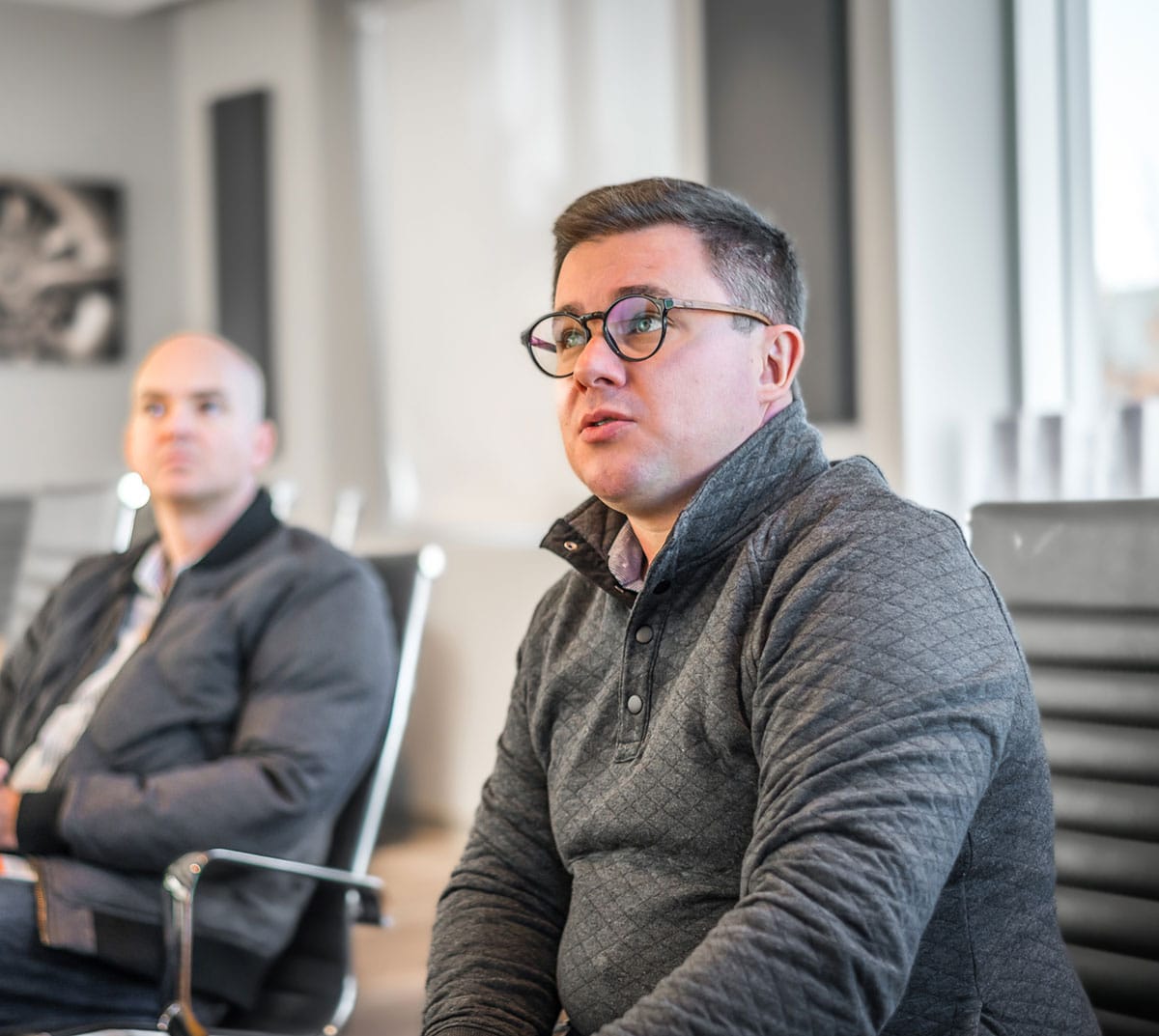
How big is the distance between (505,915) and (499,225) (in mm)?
3320

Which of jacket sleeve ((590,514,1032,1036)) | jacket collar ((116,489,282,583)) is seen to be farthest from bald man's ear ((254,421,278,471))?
jacket sleeve ((590,514,1032,1036))

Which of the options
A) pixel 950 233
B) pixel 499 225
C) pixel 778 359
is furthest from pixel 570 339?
pixel 499 225

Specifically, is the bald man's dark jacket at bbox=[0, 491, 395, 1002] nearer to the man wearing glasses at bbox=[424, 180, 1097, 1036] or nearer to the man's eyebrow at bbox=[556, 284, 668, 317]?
the man wearing glasses at bbox=[424, 180, 1097, 1036]

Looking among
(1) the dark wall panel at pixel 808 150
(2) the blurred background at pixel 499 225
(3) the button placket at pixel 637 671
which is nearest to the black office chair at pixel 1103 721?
(3) the button placket at pixel 637 671

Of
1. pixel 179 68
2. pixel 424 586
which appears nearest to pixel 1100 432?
pixel 424 586

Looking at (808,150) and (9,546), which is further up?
(808,150)

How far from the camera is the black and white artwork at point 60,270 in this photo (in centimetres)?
561

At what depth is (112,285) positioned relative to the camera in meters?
5.83

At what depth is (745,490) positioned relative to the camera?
1294mm

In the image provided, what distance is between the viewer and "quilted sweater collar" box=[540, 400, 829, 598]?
1.27m

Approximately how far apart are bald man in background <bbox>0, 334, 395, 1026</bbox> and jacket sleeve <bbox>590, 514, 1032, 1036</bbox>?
1.11 metres

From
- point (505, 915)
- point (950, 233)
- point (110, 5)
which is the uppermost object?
point (110, 5)

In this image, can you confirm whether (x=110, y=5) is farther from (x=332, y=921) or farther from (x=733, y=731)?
(x=733, y=731)

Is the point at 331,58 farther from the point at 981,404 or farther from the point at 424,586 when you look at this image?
the point at 424,586
